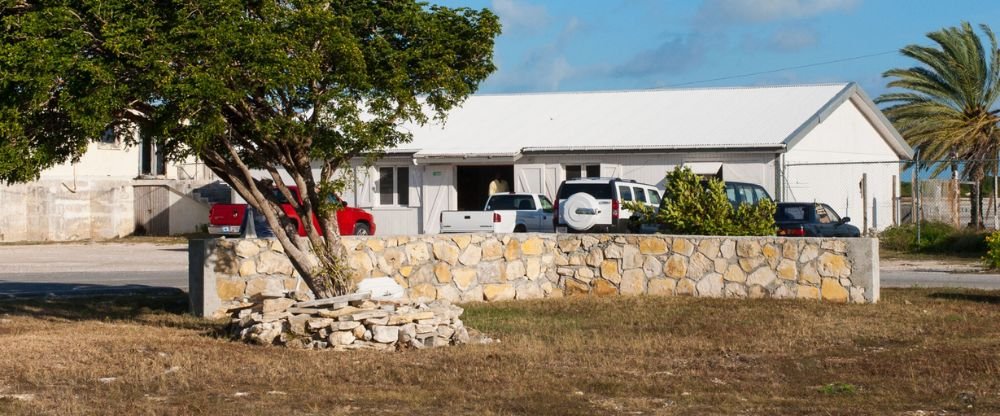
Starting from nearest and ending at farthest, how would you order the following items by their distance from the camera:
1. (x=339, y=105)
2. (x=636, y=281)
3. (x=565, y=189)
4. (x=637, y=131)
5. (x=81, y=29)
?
1. (x=81, y=29)
2. (x=339, y=105)
3. (x=636, y=281)
4. (x=565, y=189)
5. (x=637, y=131)

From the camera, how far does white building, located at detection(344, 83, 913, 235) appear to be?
32.4m

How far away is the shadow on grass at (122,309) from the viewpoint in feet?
50.6

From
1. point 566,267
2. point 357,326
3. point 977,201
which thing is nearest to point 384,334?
point 357,326

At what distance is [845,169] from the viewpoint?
35.1m

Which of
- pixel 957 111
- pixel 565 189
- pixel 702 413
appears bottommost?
pixel 702 413

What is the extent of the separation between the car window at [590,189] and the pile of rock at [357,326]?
47.0 ft

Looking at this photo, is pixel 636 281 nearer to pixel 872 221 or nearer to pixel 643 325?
pixel 643 325

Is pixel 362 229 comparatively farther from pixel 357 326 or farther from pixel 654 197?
pixel 357 326

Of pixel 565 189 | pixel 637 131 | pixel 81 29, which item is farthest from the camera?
pixel 637 131

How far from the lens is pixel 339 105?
43.2 ft

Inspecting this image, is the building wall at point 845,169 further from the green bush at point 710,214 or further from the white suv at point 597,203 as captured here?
the green bush at point 710,214

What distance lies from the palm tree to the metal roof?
1539 mm

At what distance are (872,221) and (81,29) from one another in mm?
28719

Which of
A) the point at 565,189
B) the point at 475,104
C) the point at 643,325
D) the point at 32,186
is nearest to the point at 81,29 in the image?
the point at 643,325
